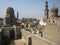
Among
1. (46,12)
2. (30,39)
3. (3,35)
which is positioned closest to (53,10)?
(46,12)

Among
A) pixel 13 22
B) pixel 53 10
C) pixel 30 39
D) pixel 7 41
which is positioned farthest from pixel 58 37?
pixel 53 10

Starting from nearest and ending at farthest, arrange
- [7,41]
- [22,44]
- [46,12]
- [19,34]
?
[22,44], [7,41], [19,34], [46,12]

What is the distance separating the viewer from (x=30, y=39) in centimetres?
1257

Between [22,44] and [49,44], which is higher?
[49,44]

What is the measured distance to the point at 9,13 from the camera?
25.8m

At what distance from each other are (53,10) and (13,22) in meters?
9.98

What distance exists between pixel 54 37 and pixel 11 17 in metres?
17.2

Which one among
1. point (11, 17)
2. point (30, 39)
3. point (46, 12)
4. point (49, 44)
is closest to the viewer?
point (49, 44)

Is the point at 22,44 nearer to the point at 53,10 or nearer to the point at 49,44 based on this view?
the point at 49,44

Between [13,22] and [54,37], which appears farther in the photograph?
[13,22]

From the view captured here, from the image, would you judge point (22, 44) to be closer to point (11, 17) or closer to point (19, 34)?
point (19, 34)

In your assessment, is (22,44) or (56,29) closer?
(56,29)

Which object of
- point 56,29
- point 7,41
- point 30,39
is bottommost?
point 7,41

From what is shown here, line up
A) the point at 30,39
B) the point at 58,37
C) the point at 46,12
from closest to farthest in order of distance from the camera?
the point at 58,37, the point at 30,39, the point at 46,12
